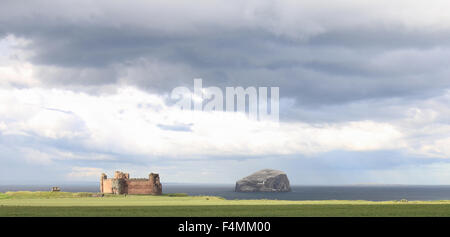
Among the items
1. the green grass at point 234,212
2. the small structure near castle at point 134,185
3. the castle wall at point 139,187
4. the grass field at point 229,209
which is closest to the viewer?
the green grass at point 234,212

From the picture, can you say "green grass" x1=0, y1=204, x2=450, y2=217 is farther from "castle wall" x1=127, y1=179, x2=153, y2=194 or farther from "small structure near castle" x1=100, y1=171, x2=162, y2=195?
"castle wall" x1=127, y1=179, x2=153, y2=194

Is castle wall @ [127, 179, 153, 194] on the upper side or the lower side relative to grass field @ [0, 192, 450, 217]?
lower

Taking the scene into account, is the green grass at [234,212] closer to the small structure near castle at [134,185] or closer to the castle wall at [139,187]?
the small structure near castle at [134,185]

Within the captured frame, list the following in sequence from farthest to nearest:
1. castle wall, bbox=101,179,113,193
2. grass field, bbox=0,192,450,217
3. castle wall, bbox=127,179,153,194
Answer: castle wall, bbox=101,179,113,193, castle wall, bbox=127,179,153,194, grass field, bbox=0,192,450,217

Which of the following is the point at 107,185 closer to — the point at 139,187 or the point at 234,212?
the point at 139,187

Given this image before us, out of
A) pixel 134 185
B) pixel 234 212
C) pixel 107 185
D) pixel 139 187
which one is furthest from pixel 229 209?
pixel 107 185

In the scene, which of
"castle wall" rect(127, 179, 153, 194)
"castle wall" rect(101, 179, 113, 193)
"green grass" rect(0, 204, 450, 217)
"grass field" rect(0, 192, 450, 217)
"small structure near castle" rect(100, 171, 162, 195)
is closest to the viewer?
"green grass" rect(0, 204, 450, 217)

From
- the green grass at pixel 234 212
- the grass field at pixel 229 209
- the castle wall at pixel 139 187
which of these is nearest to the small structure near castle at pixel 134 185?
the castle wall at pixel 139 187

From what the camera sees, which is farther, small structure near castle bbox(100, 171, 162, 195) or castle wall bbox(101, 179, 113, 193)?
castle wall bbox(101, 179, 113, 193)

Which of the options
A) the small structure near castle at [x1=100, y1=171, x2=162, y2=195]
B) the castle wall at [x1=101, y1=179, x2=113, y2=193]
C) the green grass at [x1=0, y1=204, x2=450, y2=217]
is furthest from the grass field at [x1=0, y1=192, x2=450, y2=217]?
the castle wall at [x1=101, y1=179, x2=113, y2=193]

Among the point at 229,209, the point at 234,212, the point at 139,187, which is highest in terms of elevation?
the point at 234,212

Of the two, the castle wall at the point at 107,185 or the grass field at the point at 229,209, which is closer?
the grass field at the point at 229,209
